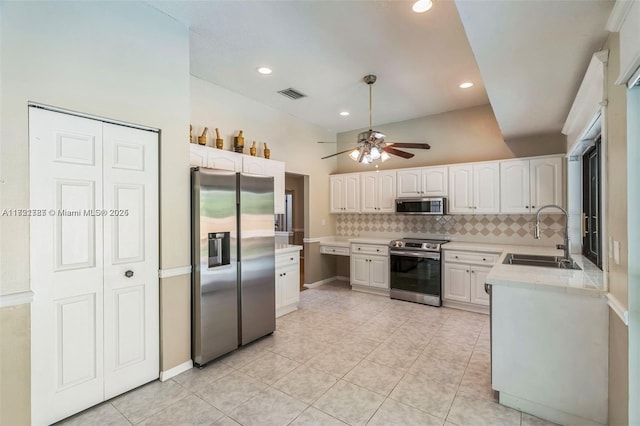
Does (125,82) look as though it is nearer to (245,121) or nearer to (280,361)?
(245,121)

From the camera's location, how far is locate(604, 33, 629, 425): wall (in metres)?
1.60

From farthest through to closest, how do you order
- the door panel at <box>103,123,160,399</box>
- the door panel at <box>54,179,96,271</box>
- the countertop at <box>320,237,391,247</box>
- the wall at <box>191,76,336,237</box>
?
1. the countertop at <box>320,237,391,247</box>
2. the wall at <box>191,76,336,237</box>
3. the door panel at <box>103,123,160,399</box>
4. the door panel at <box>54,179,96,271</box>

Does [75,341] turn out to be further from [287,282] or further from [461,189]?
[461,189]

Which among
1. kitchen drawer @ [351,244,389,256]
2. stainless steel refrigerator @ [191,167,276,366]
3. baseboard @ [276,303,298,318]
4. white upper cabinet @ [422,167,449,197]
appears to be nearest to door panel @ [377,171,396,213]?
white upper cabinet @ [422,167,449,197]

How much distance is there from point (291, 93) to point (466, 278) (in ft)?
11.9

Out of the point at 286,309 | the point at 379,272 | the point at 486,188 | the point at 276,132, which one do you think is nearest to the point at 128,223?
the point at 286,309

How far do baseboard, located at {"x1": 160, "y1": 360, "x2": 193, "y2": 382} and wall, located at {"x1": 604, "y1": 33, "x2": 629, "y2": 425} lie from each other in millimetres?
3062

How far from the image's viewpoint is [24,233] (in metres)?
1.91

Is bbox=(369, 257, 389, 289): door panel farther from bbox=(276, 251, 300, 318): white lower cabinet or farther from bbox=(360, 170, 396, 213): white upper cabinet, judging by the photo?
bbox=(276, 251, 300, 318): white lower cabinet

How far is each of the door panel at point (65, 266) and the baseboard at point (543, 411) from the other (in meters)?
3.03

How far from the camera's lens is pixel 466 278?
4336 millimetres

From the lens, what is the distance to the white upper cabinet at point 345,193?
5.75m

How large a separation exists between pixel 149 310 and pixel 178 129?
1.60 metres

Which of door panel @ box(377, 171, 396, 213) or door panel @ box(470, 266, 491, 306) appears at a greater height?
door panel @ box(377, 171, 396, 213)
